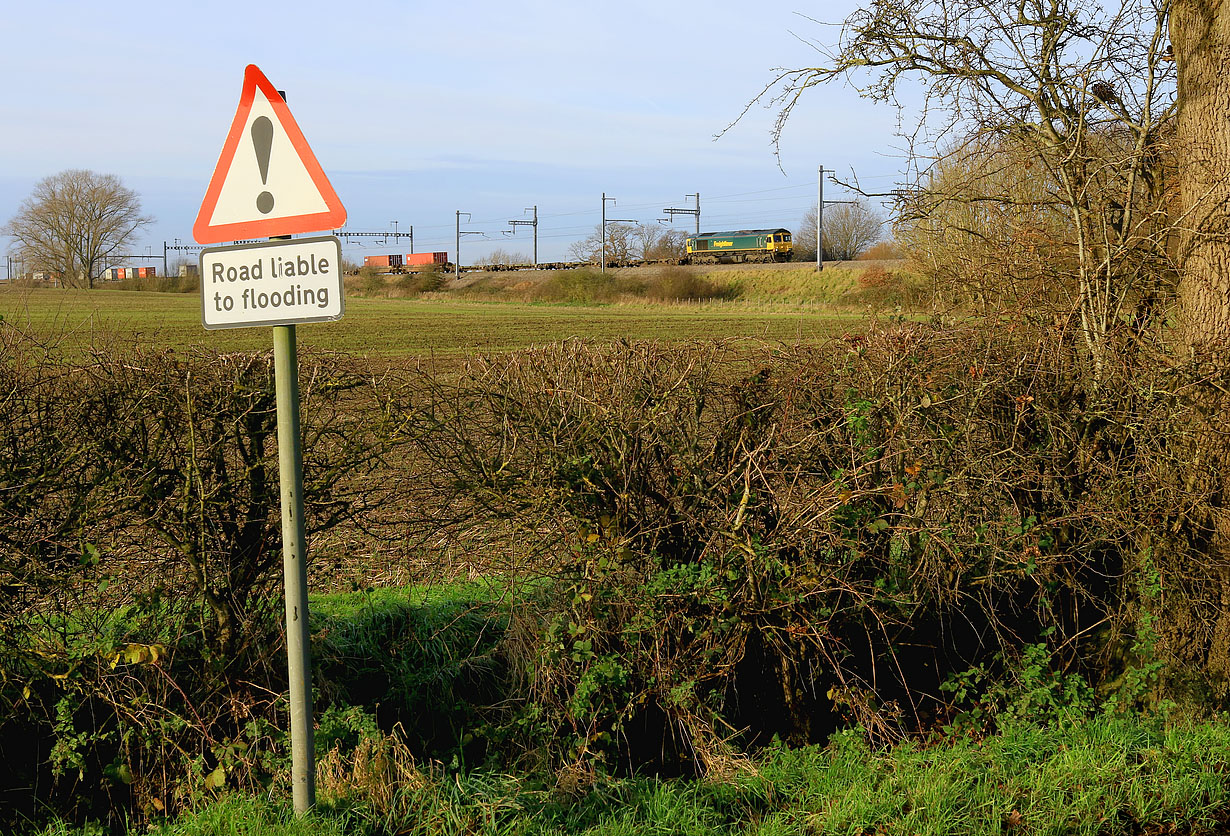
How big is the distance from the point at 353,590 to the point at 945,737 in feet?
→ 10.3

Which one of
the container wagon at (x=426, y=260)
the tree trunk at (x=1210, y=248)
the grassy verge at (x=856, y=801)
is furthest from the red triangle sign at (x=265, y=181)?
the container wagon at (x=426, y=260)

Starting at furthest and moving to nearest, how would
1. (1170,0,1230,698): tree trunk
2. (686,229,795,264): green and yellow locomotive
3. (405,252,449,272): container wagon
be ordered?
1. (405,252,449,272): container wagon
2. (686,229,795,264): green and yellow locomotive
3. (1170,0,1230,698): tree trunk

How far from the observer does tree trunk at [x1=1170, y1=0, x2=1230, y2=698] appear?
5492mm

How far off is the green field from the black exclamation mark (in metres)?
1.31

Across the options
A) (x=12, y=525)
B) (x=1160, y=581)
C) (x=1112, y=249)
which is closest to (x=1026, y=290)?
(x=1112, y=249)

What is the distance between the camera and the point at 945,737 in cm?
537

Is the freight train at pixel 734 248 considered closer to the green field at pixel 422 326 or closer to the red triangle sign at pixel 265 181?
the green field at pixel 422 326

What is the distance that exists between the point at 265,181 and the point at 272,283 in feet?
1.18

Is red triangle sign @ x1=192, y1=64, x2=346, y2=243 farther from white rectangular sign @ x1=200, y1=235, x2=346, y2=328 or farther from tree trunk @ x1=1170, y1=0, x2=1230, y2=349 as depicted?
tree trunk @ x1=1170, y1=0, x2=1230, y2=349

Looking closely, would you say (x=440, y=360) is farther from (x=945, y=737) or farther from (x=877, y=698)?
(x=945, y=737)

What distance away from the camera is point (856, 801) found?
403 cm

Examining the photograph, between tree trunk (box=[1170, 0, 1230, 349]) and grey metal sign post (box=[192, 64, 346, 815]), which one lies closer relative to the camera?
grey metal sign post (box=[192, 64, 346, 815])

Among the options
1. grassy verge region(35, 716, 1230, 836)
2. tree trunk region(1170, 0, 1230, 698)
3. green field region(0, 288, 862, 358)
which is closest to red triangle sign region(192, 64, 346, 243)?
green field region(0, 288, 862, 358)

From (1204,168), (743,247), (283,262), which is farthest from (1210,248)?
(743,247)
